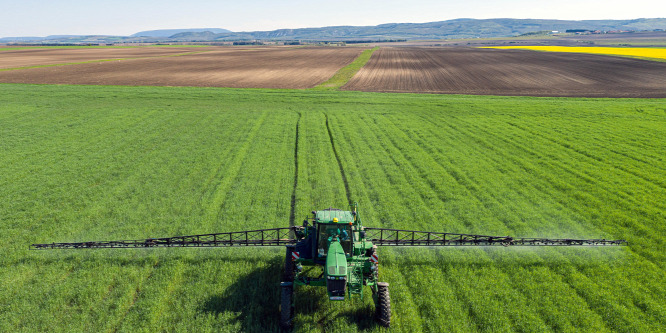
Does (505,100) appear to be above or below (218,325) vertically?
above

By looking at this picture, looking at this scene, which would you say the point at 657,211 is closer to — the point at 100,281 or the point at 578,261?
the point at 578,261

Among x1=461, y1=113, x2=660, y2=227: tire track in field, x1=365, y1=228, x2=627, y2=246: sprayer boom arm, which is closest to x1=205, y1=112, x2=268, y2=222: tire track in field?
x1=365, y1=228, x2=627, y2=246: sprayer boom arm

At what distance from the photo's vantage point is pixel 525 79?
71.1 metres

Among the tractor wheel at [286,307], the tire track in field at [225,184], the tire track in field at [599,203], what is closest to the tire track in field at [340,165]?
the tire track in field at [225,184]

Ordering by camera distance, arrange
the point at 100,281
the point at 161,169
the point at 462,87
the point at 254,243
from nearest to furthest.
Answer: the point at 100,281 < the point at 254,243 < the point at 161,169 < the point at 462,87

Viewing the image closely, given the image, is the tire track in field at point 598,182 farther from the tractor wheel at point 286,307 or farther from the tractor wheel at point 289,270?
the tractor wheel at point 286,307

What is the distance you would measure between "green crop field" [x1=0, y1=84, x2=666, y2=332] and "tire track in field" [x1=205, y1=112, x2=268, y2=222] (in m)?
0.14

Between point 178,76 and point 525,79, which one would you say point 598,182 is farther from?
point 178,76

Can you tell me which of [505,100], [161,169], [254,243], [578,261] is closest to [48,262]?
[254,243]

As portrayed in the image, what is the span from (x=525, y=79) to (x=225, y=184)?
70.2 metres

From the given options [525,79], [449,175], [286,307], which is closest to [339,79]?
[525,79]

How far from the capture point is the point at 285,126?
36.8 m

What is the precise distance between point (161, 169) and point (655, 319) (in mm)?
27119

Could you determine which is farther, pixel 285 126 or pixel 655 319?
pixel 285 126
